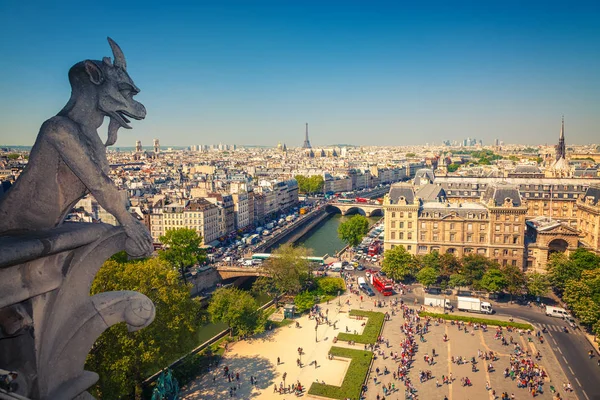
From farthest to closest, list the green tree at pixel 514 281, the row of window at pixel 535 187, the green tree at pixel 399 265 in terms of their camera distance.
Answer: the row of window at pixel 535 187
the green tree at pixel 399 265
the green tree at pixel 514 281

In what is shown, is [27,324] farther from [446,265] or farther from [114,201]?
[446,265]

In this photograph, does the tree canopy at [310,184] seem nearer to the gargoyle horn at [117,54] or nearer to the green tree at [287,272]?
the green tree at [287,272]

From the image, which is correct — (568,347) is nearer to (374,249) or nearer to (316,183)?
(374,249)

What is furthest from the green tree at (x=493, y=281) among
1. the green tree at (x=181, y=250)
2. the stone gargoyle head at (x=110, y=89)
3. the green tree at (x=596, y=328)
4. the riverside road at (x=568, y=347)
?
the stone gargoyle head at (x=110, y=89)

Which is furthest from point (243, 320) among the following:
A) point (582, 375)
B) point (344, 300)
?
point (582, 375)

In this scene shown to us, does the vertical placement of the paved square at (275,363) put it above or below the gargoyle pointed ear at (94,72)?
below

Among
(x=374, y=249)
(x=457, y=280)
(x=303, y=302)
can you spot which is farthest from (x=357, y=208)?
(x=303, y=302)
